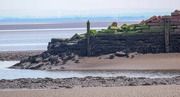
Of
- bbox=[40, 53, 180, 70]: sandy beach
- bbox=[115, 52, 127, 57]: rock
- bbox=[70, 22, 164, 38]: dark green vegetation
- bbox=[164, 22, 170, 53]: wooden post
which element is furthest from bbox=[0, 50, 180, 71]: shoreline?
bbox=[70, 22, 164, 38]: dark green vegetation

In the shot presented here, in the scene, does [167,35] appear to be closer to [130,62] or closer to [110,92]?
[130,62]

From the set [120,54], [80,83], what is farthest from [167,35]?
[80,83]

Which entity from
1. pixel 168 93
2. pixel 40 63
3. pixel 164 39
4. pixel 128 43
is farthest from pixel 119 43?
pixel 168 93

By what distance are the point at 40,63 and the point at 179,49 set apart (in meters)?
12.2

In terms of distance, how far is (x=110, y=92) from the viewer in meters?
20.1

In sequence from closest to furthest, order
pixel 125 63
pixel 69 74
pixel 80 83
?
pixel 80 83
pixel 69 74
pixel 125 63

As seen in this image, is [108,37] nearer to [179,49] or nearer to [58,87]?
[179,49]

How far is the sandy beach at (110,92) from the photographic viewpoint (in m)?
19.4

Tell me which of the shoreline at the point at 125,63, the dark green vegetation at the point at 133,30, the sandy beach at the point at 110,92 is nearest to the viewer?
the sandy beach at the point at 110,92

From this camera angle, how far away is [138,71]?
30.6 meters

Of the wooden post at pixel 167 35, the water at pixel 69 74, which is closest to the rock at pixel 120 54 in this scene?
the wooden post at pixel 167 35

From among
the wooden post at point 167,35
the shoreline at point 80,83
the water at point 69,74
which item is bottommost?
the water at point 69,74

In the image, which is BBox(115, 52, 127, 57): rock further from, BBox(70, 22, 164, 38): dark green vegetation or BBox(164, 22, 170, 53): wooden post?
BBox(164, 22, 170, 53): wooden post

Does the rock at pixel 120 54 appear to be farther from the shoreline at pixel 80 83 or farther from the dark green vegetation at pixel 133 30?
the shoreline at pixel 80 83
